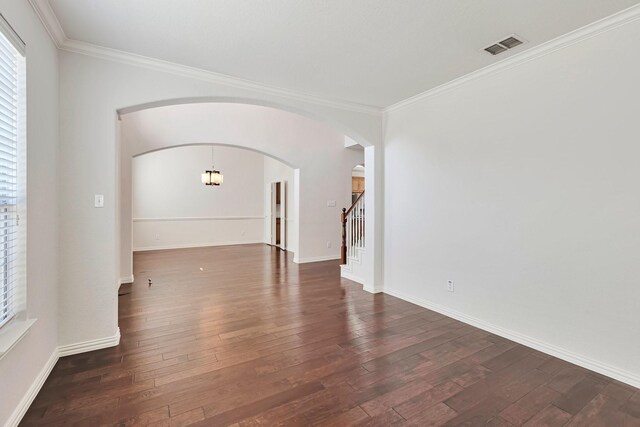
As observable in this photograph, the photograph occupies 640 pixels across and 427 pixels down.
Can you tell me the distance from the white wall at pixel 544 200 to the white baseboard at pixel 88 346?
11.4 ft

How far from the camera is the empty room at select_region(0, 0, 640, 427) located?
1.97 metres

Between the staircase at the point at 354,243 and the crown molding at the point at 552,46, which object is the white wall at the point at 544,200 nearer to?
the crown molding at the point at 552,46

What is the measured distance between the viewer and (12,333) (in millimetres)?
1752

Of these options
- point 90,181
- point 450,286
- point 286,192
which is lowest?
point 450,286

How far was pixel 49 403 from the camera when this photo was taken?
6.53 feet

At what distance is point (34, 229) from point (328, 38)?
105 inches

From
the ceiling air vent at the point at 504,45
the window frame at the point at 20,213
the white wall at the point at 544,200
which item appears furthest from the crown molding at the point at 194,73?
the ceiling air vent at the point at 504,45

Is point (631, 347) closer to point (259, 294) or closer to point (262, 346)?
point (262, 346)

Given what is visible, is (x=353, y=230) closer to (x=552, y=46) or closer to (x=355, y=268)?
(x=355, y=268)

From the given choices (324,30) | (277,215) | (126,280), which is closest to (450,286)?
(324,30)

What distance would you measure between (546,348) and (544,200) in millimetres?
1337

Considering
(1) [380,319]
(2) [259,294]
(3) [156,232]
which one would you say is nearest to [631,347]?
(1) [380,319]

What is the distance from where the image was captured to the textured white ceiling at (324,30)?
85.4 inches

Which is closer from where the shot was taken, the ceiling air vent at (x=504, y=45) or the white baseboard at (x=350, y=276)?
the ceiling air vent at (x=504, y=45)
